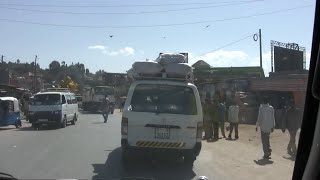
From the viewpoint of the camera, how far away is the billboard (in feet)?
135

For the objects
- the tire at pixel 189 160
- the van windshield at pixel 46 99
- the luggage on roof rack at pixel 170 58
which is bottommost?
the tire at pixel 189 160

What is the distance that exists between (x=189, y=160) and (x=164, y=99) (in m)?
1.60

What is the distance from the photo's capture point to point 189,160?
11328mm

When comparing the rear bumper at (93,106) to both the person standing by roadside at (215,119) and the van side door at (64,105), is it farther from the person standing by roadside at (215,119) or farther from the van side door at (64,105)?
the person standing by roadside at (215,119)

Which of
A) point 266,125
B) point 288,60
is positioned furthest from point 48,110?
point 288,60

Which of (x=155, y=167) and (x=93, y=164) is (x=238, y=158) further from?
(x=93, y=164)

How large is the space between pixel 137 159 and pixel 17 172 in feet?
10.1

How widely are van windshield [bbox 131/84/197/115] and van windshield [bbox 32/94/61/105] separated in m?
16.5

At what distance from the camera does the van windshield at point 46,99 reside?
87.7 feet

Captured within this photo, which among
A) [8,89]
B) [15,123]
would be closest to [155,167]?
[15,123]

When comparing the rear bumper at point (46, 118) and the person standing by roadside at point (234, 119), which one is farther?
the rear bumper at point (46, 118)

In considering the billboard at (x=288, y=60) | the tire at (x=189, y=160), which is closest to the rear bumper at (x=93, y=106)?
the billboard at (x=288, y=60)

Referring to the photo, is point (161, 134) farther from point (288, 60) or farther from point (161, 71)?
point (288, 60)

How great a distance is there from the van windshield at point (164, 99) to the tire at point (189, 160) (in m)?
0.96
